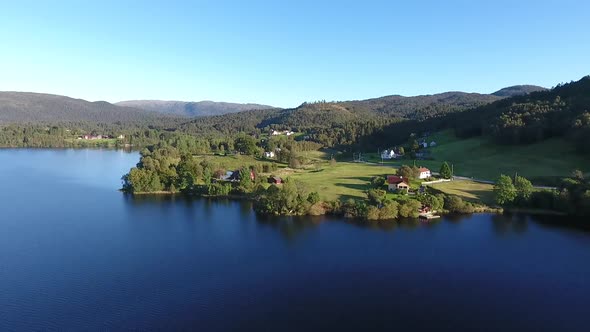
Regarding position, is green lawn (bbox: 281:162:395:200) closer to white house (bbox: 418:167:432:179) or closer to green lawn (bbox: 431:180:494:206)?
white house (bbox: 418:167:432:179)

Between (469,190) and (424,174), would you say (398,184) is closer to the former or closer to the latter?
(469,190)

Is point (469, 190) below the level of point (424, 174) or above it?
below

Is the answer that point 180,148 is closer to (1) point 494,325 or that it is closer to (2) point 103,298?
(2) point 103,298

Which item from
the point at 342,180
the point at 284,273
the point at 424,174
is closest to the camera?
the point at 284,273

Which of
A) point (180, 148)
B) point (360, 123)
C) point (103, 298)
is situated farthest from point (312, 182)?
point (360, 123)

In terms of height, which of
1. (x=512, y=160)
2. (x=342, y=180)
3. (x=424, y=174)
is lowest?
(x=342, y=180)

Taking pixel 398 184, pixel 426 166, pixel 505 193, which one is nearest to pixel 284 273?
pixel 398 184
